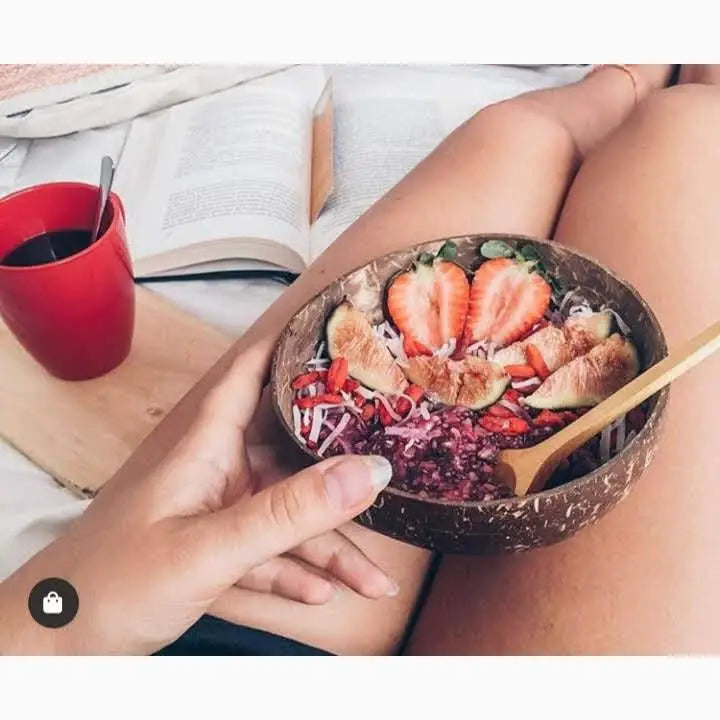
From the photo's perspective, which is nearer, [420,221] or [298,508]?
[298,508]

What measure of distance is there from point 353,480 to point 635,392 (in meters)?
0.13

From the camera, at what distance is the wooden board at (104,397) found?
2.07ft

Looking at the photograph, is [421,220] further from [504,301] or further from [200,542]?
[200,542]

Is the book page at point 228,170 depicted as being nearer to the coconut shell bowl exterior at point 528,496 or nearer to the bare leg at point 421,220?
the bare leg at point 421,220

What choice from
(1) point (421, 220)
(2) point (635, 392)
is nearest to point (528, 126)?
(1) point (421, 220)

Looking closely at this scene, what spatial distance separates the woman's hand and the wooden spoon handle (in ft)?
0.27

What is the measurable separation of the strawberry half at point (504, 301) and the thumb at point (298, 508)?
0.12 m

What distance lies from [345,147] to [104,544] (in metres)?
0.48

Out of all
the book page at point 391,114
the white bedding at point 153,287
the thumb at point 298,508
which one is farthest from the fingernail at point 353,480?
the book page at point 391,114

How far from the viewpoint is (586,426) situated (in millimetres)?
412

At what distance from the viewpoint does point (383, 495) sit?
0.40m
